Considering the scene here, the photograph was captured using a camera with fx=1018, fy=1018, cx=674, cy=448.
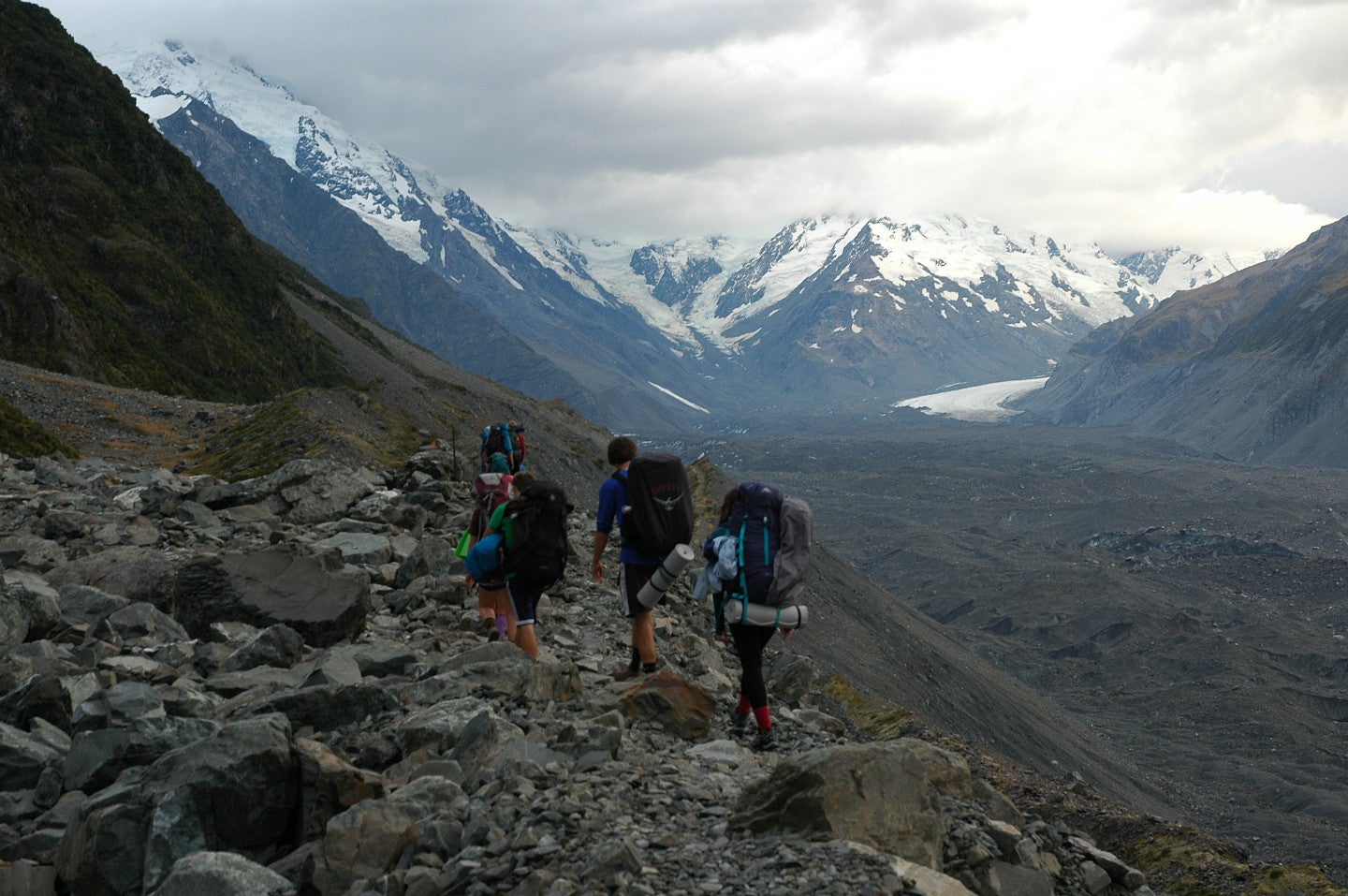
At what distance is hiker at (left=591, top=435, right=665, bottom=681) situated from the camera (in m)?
10.3

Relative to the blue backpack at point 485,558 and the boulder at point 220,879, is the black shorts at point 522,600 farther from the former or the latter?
the boulder at point 220,879

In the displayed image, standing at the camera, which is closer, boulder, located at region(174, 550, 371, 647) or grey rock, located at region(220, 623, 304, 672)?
grey rock, located at region(220, 623, 304, 672)

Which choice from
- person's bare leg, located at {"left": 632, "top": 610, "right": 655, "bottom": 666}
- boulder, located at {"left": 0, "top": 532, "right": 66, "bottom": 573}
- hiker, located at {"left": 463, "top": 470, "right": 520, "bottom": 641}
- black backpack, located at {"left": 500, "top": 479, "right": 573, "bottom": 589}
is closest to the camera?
black backpack, located at {"left": 500, "top": 479, "right": 573, "bottom": 589}

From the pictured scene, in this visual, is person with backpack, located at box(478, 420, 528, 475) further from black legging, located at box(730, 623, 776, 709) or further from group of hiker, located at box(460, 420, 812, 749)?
black legging, located at box(730, 623, 776, 709)

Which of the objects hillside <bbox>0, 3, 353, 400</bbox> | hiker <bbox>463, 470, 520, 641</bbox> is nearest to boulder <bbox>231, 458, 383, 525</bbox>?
hiker <bbox>463, 470, 520, 641</bbox>

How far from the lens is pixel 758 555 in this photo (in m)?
8.93

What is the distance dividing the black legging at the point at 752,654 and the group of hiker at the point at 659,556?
12 millimetres

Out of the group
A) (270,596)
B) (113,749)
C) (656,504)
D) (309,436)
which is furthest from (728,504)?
(309,436)

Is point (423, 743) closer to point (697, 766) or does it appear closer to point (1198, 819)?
point (697, 766)

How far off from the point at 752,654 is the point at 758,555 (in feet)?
3.19

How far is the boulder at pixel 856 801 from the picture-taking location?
6.52 metres

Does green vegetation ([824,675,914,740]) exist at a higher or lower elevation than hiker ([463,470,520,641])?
lower

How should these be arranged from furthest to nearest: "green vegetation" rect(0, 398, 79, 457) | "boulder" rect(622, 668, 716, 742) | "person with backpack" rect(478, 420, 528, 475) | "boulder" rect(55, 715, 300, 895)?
"green vegetation" rect(0, 398, 79, 457), "person with backpack" rect(478, 420, 528, 475), "boulder" rect(622, 668, 716, 742), "boulder" rect(55, 715, 300, 895)

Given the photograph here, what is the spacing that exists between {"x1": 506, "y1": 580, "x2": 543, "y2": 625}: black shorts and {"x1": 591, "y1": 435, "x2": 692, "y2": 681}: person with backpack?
731 mm
